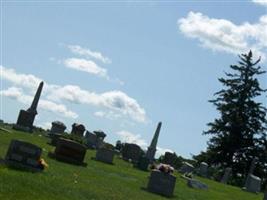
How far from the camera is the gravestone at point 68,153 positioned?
23.9 meters

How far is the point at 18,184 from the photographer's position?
44.8 feet

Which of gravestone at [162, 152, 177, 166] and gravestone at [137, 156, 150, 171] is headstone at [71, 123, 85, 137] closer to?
gravestone at [162, 152, 177, 166]

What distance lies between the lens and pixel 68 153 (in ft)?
79.1

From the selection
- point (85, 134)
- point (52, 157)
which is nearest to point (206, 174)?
point (85, 134)

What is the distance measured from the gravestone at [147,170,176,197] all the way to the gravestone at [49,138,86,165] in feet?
13.0

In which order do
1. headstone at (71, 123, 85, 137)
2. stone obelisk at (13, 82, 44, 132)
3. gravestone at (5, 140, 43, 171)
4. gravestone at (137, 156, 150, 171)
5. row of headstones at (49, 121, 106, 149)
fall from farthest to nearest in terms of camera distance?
headstone at (71, 123, 85, 137) < row of headstones at (49, 121, 106, 149) < stone obelisk at (13, 82, 44, 132) < gravestone at (137, 156, 150, 171) < gravestone at (5, 140, 43, 171)

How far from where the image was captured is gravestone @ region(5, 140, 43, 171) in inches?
669

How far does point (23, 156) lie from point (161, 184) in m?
6.30

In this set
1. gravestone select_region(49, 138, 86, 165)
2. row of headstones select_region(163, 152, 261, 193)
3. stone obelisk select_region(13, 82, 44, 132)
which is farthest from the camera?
stone obelisk select_region(13, 82, 44, 132)

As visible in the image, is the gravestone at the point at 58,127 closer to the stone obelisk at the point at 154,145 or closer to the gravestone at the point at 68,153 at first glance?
the stone obelisk at the point at 154,145

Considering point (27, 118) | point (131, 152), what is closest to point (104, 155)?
point (131, 152)

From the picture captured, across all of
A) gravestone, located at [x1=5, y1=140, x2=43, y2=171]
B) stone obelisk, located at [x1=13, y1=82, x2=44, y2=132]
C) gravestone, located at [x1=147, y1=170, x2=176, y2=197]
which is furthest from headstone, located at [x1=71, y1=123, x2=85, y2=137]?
gravestone, located at [x1=5, y1=140, x2=43, y2=171]

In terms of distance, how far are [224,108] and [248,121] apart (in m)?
2.74

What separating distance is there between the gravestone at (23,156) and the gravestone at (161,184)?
5438 mm
